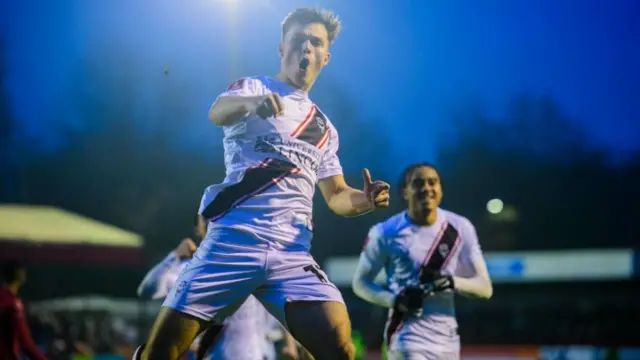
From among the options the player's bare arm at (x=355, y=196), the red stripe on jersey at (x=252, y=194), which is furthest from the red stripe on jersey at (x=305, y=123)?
the player's bare arm at (x=355, y=196)

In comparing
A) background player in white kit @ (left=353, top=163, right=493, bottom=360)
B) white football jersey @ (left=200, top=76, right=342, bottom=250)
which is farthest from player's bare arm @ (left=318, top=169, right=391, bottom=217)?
background player in white kit @ (left=353, top=163, right=493, bottom=360)

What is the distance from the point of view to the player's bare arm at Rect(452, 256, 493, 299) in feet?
20.0

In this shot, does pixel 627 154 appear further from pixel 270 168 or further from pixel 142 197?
pixel 270 168

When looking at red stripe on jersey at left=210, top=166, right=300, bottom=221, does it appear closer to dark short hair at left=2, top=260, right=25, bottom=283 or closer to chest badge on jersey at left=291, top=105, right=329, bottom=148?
chest badge on jersey at left=291, top=105, right=329, bottom=148

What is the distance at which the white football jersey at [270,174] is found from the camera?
177 inches

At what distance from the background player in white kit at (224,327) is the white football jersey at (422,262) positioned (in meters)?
1.20

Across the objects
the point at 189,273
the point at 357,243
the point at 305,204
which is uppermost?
the point at 305,204

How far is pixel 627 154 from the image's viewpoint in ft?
107

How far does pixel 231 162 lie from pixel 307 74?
615 mm

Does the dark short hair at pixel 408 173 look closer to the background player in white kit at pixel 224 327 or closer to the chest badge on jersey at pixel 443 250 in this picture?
the chest badge on jersey at pixel 443 250

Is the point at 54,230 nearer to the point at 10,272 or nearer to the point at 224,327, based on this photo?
the point at 10,272

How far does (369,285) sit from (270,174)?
211 cm

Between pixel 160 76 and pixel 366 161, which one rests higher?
pixel 160 76

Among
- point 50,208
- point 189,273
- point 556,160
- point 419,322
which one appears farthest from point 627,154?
point 189,273
